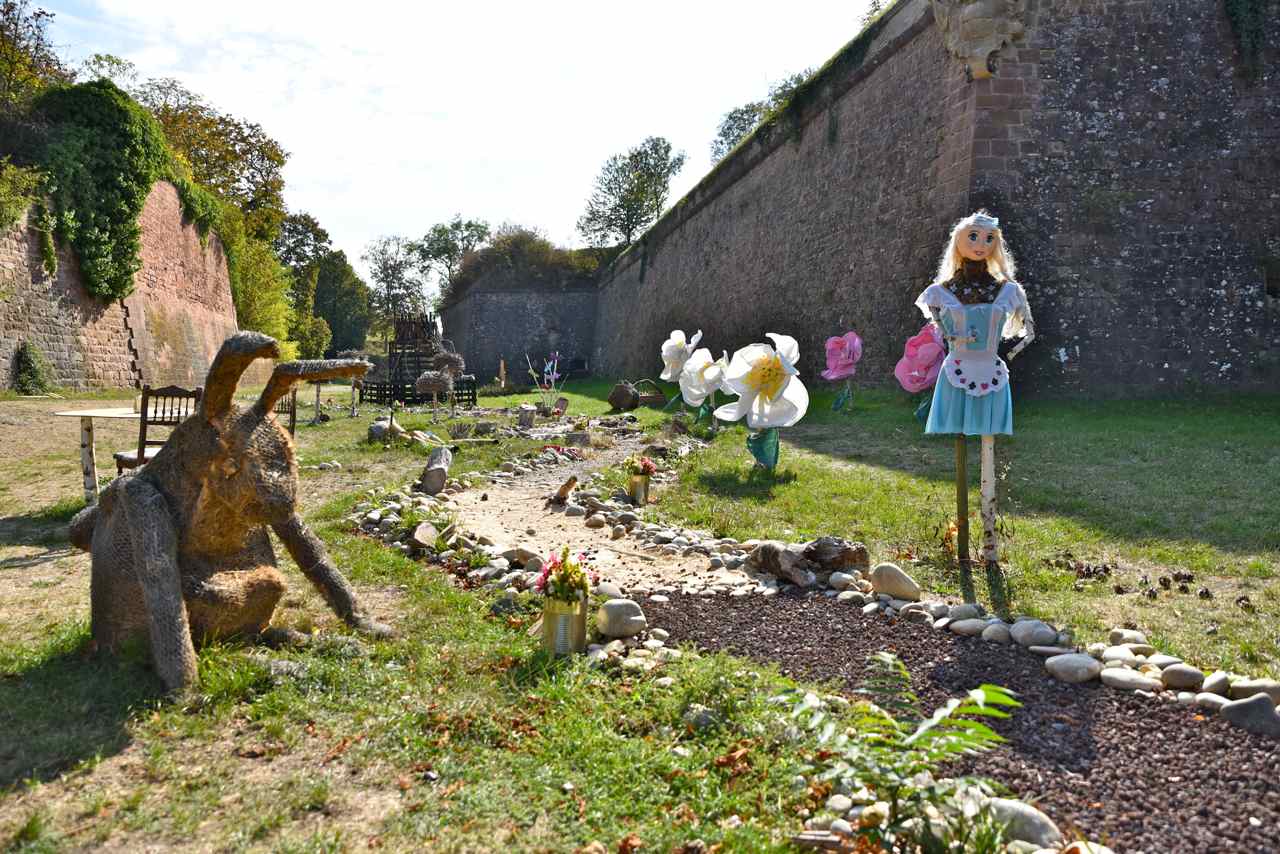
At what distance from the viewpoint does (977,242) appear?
15.1ft

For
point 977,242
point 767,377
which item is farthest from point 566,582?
point 767,377

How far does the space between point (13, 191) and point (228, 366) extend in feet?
51.6

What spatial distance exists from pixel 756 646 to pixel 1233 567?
3.11 meters

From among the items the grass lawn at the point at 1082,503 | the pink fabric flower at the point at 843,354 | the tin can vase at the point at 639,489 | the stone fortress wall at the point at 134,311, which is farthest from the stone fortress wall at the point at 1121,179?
the stone fortress wall at the point at 134,311

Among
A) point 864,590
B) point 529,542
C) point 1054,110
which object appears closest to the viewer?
point 864,590

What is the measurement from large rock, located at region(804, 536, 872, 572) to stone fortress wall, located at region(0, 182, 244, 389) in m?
16.2

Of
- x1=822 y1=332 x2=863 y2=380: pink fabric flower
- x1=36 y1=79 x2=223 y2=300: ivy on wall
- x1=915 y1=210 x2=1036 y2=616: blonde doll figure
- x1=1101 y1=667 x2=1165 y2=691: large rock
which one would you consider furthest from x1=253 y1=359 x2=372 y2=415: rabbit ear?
x1=36 y1=79 x2=223 y2=300: ivy on wall

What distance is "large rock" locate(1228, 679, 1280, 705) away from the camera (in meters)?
2.79

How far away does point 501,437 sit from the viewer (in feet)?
37.5

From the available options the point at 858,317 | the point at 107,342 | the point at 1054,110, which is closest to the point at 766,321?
the point at 858,317

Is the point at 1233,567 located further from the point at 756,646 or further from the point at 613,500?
the point at 613,500

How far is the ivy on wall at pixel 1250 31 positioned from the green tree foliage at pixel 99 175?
20.9 meters

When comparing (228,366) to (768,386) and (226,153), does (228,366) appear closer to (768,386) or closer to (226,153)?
(768,386)

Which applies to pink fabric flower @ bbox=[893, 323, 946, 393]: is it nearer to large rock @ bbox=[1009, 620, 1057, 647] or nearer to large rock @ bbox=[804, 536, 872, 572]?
large rock @ bbox=[804, 536, 872, 572]
